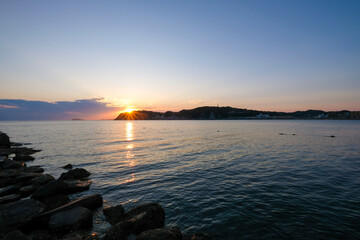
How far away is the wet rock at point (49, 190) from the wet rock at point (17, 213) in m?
2.10

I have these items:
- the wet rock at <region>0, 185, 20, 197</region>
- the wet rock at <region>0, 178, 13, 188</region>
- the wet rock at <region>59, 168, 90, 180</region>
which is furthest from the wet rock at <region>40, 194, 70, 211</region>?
the wet rock at <region>0, 178, 13, 188</region>

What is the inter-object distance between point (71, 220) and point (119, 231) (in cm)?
328

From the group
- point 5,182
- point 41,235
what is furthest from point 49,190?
point 5,182

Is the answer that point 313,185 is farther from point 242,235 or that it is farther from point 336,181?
point 242,235

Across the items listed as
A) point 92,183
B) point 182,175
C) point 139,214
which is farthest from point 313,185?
point 92,183

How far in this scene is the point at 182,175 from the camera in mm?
19484

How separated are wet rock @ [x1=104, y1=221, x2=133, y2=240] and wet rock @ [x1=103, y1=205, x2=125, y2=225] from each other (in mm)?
1489

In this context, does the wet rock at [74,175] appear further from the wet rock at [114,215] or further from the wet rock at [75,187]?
the wet rock at [114,215]

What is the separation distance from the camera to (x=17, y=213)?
1027cm

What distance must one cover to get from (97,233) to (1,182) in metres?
15.3

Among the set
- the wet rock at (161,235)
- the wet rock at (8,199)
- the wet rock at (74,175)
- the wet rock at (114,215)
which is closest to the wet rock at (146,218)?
the wet rock at (114,215)

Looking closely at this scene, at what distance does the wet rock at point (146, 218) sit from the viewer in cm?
944

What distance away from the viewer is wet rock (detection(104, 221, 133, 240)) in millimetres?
8573

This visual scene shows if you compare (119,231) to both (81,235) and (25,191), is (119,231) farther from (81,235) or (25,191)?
(25,191)
